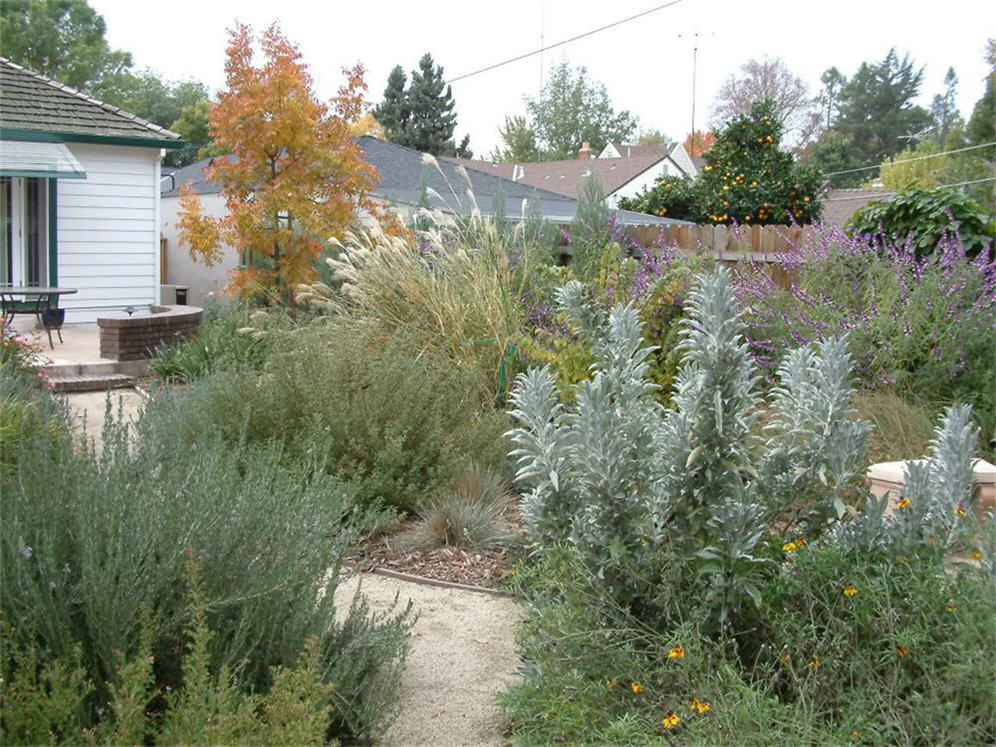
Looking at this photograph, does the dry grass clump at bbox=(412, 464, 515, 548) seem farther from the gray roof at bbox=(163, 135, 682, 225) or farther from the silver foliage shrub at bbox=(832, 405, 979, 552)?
the gray roof at bbox=(163, 135, 682, 225)

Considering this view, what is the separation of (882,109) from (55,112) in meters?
48.6

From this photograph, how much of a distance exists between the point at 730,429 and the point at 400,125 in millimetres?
39620

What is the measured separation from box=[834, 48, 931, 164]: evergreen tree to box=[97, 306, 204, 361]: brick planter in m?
48.8

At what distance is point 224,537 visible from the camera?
119 inches

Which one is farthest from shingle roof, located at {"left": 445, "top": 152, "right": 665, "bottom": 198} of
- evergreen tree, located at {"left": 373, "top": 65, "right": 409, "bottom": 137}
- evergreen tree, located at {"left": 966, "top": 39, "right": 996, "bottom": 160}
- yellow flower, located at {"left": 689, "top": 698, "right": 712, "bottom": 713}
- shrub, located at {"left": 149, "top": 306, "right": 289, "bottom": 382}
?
yellow flower, located at {"left": 689, "top": 698, "right": 712, "bottom": 713}

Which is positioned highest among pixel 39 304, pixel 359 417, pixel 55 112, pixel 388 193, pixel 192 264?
pixel 55 112

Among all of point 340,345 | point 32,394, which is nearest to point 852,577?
point 340,345

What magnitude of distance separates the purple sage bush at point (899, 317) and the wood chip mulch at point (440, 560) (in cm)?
237

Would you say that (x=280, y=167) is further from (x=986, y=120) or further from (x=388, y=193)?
(x=986, y=120)

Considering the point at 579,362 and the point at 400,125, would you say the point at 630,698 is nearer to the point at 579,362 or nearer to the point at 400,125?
the point at 579,362

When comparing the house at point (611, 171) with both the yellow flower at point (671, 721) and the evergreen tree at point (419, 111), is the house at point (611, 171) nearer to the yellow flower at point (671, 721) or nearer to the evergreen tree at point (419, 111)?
the evergreen tree at point (419, 111)

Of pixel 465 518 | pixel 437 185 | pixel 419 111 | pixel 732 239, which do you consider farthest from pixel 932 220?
pixel 419 111

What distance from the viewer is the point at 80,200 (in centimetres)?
1434

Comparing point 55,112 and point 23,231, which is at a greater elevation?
point 55,112
